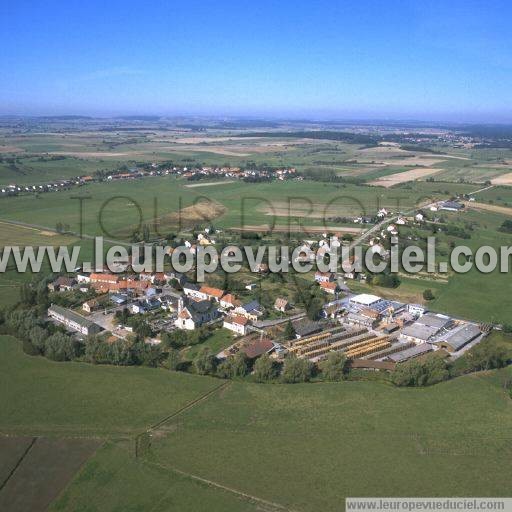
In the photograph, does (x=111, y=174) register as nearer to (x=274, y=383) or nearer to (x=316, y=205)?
(x=316, y=205)

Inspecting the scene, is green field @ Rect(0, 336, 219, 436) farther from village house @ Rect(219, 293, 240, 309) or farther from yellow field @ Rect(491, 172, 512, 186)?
yellow field @ Rect(491, 172, 512, 186)

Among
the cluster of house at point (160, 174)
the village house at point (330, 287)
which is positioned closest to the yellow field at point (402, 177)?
the cluster of house at point (160, 174)

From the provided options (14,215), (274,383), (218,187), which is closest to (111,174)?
(218,187)

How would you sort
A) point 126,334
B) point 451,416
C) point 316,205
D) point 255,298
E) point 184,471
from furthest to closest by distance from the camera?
point 316,205 < point 255,298 < point 126,334 < point 451,416 < point 184,471

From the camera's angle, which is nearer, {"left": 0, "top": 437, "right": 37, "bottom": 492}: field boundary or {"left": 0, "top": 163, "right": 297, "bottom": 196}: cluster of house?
{"left": 0, "top": 437, "right": 37, "bottom": 492}: field boundary

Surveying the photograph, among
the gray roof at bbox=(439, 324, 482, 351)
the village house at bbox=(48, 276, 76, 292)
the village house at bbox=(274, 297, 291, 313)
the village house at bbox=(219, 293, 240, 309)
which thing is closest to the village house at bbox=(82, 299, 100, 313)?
the village house at bbox=(48, 276, 76, 292)
